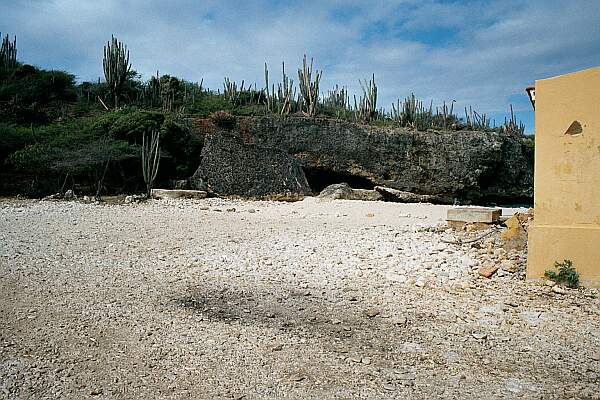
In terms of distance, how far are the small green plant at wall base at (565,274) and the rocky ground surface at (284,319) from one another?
0.13 meters

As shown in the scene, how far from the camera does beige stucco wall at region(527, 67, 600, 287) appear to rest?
5789 millimetres

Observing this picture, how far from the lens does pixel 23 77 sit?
2375cm

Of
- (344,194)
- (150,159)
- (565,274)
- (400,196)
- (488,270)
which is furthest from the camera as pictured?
(400,196)

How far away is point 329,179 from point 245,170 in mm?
4255

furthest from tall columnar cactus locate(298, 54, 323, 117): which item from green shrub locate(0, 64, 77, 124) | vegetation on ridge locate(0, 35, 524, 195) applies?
green shrub locate(0, 64, 77, 124)

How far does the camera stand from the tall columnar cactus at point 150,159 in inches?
622

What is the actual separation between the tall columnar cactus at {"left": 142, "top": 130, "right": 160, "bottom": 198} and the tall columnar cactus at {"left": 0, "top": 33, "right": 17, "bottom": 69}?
12.7 m

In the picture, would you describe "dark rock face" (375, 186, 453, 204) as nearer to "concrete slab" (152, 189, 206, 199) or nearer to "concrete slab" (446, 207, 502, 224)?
"concrete slab" (152, 189, 206, 199)

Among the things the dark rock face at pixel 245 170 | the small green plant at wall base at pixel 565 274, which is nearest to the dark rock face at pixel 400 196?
the dark rock face at pixel 245 170

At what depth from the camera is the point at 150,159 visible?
649 inches

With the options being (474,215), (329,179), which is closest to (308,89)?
(329,179)

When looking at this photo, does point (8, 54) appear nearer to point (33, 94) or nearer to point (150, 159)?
point (33, 94)

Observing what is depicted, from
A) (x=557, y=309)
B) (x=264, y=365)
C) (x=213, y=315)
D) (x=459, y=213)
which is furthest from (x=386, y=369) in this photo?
(x=459, y=213)

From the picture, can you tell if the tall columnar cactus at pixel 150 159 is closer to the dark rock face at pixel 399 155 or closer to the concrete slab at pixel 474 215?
the dark rock face at pixel 399 155
